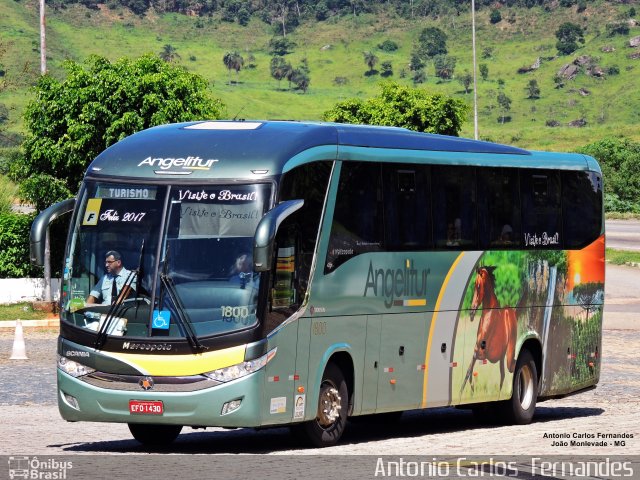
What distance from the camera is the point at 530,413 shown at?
61.6 feet

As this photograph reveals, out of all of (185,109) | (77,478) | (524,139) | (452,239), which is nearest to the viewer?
(77,478)

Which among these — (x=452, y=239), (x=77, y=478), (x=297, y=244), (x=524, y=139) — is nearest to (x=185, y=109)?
(x=452, y=239)

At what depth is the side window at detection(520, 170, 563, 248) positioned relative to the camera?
1853cm

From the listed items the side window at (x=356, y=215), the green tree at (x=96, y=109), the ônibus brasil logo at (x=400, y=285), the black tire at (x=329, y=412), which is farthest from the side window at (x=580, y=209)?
the green tree at (x=96, y=109)

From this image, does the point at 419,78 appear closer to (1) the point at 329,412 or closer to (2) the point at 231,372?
(1) the point at 329,412

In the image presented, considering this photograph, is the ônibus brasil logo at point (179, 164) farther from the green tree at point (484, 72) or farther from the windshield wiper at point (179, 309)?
the green tree at point (484, 72)

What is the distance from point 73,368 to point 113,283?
97 centimetres

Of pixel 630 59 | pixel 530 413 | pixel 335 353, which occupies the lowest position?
pixel 530 413

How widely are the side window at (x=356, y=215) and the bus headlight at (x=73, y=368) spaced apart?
104 inches

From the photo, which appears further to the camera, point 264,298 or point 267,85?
point 267,85

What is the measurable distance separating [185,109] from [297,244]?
2103cm

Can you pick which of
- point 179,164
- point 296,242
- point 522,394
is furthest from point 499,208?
point 179,164

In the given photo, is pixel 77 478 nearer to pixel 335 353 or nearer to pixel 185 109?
pixel 335 353

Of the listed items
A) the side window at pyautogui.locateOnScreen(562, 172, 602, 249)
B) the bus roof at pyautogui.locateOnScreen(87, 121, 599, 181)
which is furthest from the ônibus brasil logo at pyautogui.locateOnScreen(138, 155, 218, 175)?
the side window at pyautogui.locateOnScreen(562, 172, 602, 249)
